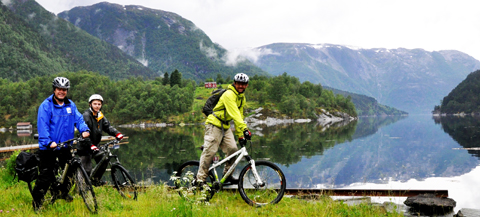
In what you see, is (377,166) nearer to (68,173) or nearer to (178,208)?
(178,208)

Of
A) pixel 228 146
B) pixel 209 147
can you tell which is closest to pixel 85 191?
pixel 209 147

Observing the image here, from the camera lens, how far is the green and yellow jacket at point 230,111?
23.4 ft

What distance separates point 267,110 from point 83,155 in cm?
13464

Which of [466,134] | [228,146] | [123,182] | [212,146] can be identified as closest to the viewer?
[212,146]

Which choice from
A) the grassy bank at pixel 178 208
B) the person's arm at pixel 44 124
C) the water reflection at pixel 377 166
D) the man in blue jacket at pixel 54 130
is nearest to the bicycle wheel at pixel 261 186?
the grassy bank at pixel 178 208

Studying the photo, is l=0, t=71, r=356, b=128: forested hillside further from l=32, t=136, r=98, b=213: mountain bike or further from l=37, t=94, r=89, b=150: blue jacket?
l=37, t=94, r=89, b=150: blue jacket

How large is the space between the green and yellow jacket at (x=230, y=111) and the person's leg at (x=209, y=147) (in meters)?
0.18

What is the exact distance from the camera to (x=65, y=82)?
6859 mm

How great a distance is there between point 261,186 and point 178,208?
6.92ft

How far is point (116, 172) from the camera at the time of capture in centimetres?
787

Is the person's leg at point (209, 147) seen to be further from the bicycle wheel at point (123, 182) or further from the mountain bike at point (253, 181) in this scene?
the bicycle wheel at point (123, 182)

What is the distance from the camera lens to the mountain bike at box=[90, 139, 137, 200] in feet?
25.4

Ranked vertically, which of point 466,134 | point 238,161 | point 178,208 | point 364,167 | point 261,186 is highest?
point 238,161

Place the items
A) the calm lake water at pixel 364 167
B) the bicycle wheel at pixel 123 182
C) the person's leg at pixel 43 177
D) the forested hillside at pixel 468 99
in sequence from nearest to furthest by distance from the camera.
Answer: the person's leg at pixel 43 177
the bicycle wheel at pixel 123 182
the calm lake water at pixel 364 167
the forested hillside at pixel 468 99
